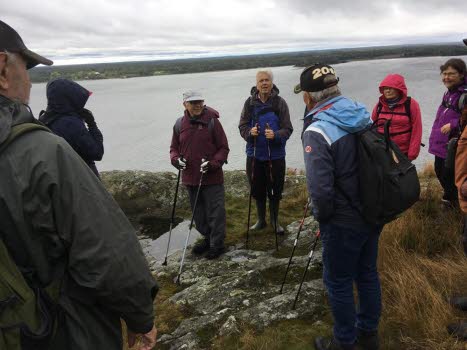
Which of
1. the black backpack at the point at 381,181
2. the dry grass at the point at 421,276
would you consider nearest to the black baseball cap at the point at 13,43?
the black backpack at the point at 381,181

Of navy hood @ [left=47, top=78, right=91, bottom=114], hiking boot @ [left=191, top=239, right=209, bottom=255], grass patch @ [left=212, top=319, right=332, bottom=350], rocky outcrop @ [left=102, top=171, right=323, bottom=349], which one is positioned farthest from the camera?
hiking boot @ [left=191, top=239, right=209, bottom=255]

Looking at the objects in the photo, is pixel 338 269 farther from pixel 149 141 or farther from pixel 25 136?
pixel 149 141

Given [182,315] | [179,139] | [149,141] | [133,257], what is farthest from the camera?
[149,141]

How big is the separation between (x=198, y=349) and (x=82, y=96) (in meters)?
2.87

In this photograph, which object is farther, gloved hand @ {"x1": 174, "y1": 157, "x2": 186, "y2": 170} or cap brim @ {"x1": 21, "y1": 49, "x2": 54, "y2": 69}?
gloved hand @ {"x1": 174, "y1": 157, "x2": 186, "y2": 170}

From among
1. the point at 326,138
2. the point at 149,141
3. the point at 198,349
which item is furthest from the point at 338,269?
the point at 149,141

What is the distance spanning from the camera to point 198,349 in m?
3.25

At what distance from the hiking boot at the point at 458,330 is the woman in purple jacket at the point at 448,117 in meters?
2.75

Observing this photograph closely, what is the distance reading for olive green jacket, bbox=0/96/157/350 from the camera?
1306mm

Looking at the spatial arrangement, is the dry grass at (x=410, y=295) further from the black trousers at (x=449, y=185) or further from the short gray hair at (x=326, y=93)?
the short gray hair at (x=326, y=93)

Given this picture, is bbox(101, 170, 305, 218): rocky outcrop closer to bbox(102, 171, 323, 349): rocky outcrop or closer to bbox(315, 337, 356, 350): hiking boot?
bbox(102, 171, 323, 349): rocky outcrop

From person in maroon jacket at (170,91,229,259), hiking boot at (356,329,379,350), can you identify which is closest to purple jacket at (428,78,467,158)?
person in maroon jacket at (170,91,229,259)

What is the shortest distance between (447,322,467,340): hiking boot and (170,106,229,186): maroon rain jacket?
320 cm

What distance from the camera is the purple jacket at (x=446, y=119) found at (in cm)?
493
